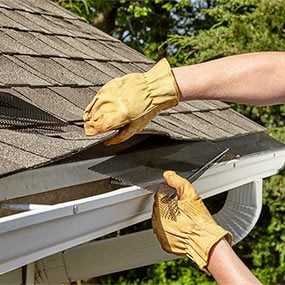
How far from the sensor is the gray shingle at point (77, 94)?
2.70m

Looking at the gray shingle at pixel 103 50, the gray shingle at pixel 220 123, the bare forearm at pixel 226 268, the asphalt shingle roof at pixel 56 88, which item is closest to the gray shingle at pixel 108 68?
the asphalt shingle roof at pixel 56 88

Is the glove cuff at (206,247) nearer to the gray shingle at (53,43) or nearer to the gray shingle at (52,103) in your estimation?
the gray shingle at (52,103)

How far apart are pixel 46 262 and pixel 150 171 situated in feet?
5.37

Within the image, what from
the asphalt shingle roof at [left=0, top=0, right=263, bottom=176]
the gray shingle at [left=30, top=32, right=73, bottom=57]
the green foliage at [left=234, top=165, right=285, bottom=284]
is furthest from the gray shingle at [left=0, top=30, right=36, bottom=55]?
the green foliage at [left=234, top=165, right=285, bottom=284]

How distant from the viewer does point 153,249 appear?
12.0 feet

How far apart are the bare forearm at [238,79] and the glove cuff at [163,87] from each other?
0.02 m

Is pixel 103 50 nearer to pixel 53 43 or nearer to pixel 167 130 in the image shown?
pixel 53 43

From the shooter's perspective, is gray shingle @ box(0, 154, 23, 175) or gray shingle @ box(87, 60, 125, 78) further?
gray shingle @ box(87, 60, 125, 78)

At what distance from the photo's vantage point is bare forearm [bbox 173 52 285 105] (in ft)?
6.54

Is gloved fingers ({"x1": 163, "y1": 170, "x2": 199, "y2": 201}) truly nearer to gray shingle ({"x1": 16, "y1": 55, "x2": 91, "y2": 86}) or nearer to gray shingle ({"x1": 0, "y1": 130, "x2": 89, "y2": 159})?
gray shingle ({"x1": 0, "y1": 130, "x2": 89, "y2": 159})

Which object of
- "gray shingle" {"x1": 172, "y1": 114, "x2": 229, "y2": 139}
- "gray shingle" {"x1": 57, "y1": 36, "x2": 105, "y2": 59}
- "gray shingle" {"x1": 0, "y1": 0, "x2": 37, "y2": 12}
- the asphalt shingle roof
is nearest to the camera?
the asphalt shingle roof

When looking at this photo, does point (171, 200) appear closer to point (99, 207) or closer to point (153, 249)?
point (99, 207)

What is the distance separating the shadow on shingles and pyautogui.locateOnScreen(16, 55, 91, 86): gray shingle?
44 cm

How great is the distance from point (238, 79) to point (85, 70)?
131cm
